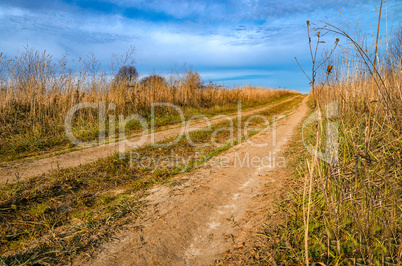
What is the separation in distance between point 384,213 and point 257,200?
126 cm

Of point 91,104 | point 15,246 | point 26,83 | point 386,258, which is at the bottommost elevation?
point 15,246

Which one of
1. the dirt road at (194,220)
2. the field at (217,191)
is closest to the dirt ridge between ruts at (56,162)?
the field at (217,191)

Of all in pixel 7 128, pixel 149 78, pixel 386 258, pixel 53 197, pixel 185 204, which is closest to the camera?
pixel 386 258

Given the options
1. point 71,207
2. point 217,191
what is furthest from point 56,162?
point 217,191

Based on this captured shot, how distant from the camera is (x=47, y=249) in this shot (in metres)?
2.07

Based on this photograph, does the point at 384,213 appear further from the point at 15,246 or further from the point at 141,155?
the point at 141,155

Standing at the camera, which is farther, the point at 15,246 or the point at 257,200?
the point at 257,200

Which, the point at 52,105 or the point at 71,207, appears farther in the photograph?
the point at 52,105

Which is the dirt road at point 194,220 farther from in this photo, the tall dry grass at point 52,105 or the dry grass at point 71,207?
the tall dry grass at point 52,105

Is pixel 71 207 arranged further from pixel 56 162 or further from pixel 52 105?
pixel 52 105

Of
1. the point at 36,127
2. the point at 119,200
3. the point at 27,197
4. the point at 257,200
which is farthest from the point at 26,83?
the point at 257,200

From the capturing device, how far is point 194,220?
8.23 feet

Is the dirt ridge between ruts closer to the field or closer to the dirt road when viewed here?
the field

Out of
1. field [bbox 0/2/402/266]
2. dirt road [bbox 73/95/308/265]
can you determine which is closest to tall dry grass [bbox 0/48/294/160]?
field [bbox 0/2/402/266]
